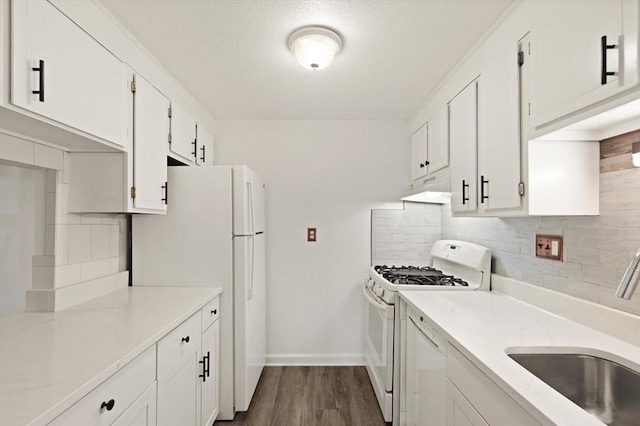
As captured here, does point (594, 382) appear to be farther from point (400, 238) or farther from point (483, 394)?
point (400, 238)

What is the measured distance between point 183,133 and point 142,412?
6.05 ft

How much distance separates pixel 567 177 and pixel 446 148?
37.5 inches

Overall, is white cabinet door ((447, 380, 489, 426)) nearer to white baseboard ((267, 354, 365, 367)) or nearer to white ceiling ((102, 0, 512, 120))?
white ceiling ((102, 0, 512, 120))

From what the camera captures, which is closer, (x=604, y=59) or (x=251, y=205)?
(x=604, y=59)

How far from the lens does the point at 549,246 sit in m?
1.76

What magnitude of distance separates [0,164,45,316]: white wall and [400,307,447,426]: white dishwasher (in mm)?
2044

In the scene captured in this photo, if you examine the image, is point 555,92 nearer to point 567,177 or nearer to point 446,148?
point 567,177

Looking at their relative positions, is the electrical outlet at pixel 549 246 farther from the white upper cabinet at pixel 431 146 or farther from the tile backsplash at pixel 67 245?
the tile backsplash at pixel 67 245

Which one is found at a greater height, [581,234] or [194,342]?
[581,234]

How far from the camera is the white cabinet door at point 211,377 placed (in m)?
2.05

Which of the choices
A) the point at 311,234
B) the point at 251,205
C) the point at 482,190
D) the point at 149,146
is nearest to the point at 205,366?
the point at 251,205

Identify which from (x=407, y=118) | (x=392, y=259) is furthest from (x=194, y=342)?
(x=407, y=118)

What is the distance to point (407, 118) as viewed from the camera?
3.26 metres

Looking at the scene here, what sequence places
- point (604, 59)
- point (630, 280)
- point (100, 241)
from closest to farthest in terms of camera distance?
point (630, 280) < point (604, 59) < point (100, 241)
